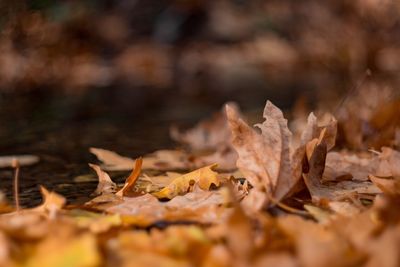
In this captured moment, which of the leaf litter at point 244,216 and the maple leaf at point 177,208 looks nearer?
the leaf litter at point 244,216

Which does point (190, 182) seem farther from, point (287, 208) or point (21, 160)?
point (21, 160)

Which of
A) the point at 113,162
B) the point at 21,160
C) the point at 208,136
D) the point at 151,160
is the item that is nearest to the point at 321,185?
the point at 113,162

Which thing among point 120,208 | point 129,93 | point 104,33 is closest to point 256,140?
point 120,208

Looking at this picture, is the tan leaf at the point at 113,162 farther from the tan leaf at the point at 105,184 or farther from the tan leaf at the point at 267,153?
the tan leaf at the point at 267,153

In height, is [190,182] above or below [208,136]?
above

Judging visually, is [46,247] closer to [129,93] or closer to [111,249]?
[111,249]

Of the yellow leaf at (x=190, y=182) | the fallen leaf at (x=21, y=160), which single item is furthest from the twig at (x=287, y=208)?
the fallen leaf at (x=21, y=160)

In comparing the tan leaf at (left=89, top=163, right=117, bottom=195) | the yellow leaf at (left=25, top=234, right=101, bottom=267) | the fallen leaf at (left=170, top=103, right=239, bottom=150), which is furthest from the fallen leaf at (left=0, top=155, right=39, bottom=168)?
the yellow leaf at (left=25, top=234, right=101, bottom=267)
